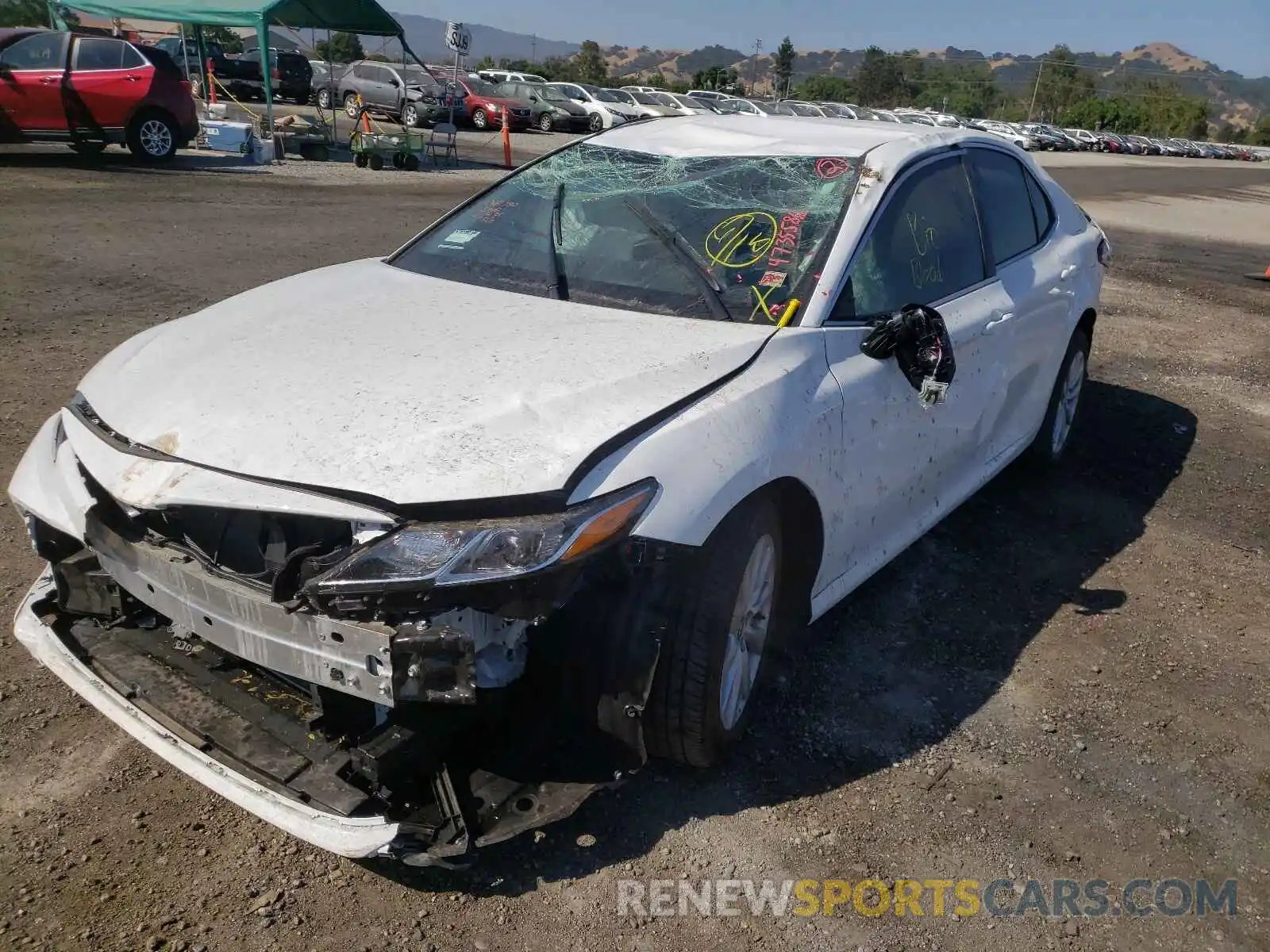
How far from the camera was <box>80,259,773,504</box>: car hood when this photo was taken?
230 cm

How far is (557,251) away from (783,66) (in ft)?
333

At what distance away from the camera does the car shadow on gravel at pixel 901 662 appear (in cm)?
268

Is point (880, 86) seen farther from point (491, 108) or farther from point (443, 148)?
point (443, 148)

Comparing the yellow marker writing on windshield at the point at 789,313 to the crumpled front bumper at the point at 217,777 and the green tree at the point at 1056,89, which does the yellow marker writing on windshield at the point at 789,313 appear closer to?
the crumpled front bumper at the point at 217,777

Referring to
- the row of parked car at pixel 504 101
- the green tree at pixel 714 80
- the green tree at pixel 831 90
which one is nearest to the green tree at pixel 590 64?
the green tree at pixel 714 80

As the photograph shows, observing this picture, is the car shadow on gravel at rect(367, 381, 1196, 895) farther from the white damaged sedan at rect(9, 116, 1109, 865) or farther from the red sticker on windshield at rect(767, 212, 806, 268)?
the red sticker on windshield at rect(767, 212, 806, 268)

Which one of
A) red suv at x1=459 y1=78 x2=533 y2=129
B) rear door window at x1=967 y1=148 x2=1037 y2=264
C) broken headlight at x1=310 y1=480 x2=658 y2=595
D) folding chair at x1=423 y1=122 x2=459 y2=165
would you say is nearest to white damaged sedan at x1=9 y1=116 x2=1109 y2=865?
broken headlight at x1=310 y1=480 x2=658 y2=595

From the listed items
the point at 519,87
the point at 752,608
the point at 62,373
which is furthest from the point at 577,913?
the point at 519,87

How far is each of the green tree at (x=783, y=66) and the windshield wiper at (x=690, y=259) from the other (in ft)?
315

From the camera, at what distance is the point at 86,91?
14.1 meters

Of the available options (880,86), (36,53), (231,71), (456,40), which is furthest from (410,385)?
(880,86)

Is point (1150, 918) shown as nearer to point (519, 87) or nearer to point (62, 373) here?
point (62, 373)

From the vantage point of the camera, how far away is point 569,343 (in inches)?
112

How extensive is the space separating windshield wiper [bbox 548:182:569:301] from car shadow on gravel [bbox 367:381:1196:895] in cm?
146
